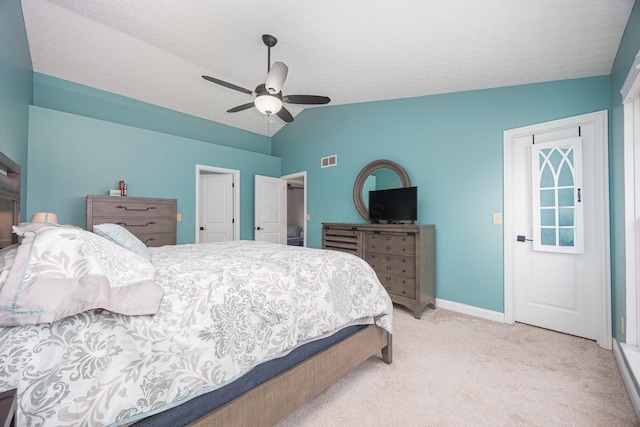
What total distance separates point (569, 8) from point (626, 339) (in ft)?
7.34

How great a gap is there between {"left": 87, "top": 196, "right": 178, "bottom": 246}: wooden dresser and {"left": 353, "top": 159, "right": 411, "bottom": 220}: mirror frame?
2.65m

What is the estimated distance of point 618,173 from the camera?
205 cm

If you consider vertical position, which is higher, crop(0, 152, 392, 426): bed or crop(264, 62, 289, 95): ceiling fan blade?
crop(264, 62, 289, 95): ceiling fan blade

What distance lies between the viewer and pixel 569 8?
67.5 inches

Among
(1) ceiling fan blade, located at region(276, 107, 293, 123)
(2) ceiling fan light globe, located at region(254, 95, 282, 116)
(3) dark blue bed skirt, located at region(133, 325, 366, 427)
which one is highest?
(1) ceiling fan blade, located at region(276, 107, 293, 123)

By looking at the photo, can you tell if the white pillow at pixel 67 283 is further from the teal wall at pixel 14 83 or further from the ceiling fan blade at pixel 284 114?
the ceiling fan blade at pixel 284 114

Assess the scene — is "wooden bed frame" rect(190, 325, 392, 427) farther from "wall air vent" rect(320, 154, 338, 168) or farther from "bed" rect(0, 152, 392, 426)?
"wall air vent" rect(320, 154, 338, 168)

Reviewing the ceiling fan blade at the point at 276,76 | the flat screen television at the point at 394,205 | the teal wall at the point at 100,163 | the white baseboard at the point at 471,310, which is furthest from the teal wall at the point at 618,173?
the teal wall at the point at 100,163

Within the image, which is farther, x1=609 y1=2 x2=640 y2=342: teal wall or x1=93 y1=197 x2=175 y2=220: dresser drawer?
x1=93 y1=197 x2=175 y2=220: dresser drawer

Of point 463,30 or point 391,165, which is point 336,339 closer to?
point 463,30

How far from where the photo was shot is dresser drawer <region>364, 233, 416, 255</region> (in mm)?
3088

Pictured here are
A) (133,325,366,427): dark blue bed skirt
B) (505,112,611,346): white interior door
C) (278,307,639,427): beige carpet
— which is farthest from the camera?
(505,112,611,346): white interior door

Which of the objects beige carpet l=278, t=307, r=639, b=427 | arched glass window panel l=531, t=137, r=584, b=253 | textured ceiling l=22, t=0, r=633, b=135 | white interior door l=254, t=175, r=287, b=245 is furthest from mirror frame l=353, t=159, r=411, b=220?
beige carpet l=278, t=307, r=639, b=427

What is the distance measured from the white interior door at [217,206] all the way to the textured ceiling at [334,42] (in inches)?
63.9
